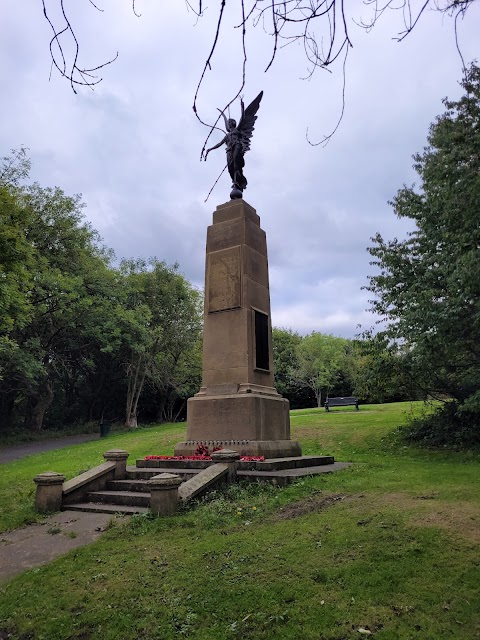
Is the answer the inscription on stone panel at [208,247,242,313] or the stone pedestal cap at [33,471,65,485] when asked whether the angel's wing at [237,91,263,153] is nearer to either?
the inscription on stone panel at [208,247,242,313]

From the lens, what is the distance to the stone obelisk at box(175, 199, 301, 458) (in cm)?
1057

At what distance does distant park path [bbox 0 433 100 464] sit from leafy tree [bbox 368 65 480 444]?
1637 cm

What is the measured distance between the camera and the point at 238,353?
1147 cm

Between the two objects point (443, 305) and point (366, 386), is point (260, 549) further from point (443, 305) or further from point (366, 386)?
point (366, 386)

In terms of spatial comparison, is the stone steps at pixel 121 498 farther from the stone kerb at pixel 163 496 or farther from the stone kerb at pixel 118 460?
the stone kerb at pixel 163 496

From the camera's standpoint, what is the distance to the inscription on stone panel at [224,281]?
12.0m

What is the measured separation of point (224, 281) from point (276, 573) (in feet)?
27.8

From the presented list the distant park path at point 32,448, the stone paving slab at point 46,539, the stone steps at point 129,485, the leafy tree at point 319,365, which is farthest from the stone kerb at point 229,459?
the leafy tree at point 319,365

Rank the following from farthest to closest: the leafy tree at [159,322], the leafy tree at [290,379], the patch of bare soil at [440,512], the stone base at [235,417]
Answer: the leafy tree at [290,379] → the leafy tree at [159,322] → the stone base at [235,417] → the patch of bare soil at [440,512]

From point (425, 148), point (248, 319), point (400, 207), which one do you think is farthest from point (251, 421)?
point (425, 148)

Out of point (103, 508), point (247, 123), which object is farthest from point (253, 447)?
point (247, 123)

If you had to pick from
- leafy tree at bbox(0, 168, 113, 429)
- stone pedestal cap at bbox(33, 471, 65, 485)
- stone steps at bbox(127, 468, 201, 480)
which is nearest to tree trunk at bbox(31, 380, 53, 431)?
leafy tree at bbox(0, 168, 113, 429)

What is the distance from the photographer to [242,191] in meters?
13.6

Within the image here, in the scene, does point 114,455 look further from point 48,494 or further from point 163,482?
point 163,482
